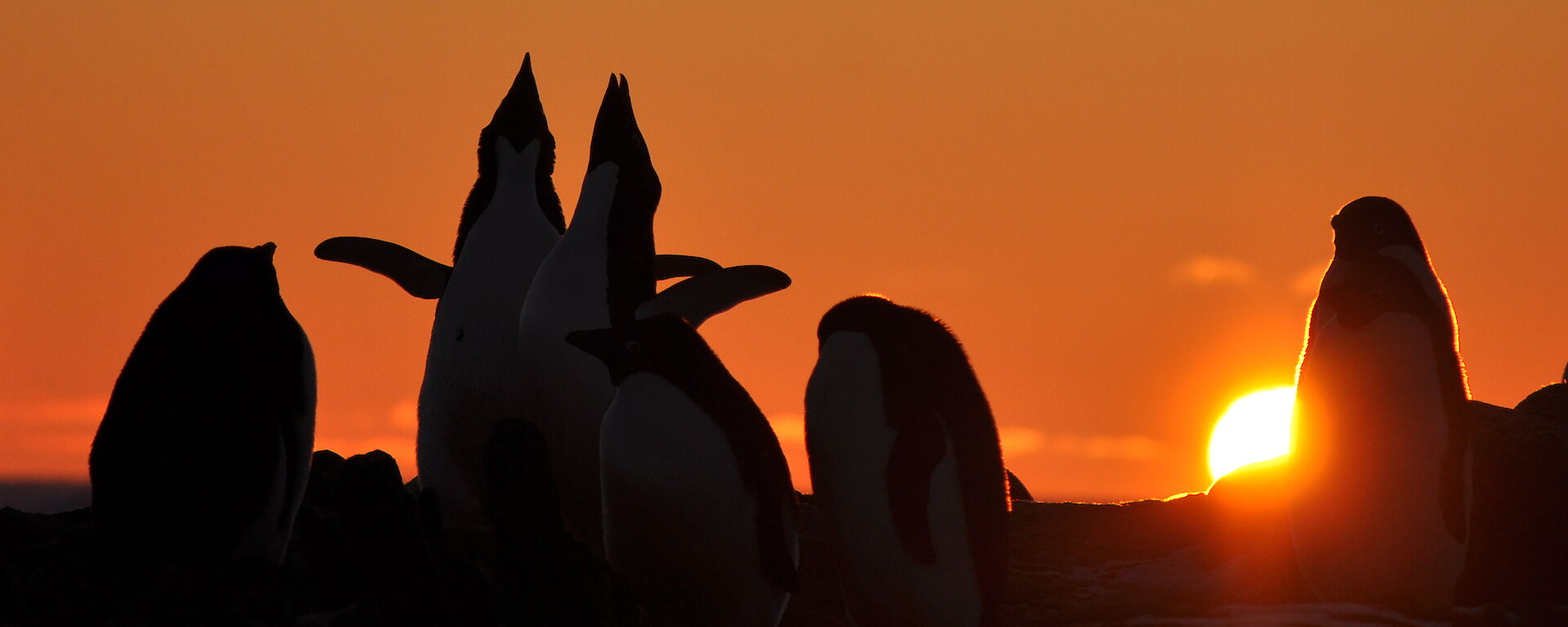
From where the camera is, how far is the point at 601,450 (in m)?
6.42

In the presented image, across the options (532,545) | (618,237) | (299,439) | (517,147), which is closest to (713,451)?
(532,545)

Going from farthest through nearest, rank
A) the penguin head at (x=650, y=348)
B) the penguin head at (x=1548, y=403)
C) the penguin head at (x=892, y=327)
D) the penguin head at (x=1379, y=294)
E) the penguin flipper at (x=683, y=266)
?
1. the penguin head at (x=1548, y=403)
2. the penguin flipper at (x=683, y=266)
3. the penguin head at (x=1379, y=294)
4. the penguin head at (x=892, y=327)
5. the penguin head at (x=650, y=348)

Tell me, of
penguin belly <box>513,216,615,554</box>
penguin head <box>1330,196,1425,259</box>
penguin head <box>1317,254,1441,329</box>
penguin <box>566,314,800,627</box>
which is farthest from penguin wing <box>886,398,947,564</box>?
penguin head <box>1330,196,1425,259</box>

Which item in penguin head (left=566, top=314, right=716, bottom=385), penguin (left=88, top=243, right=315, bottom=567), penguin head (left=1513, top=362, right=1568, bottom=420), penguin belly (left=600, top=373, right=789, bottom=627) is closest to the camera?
penguin belly (left=600, top=373, right=789, bottom=627)

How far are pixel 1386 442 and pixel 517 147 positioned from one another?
Result: 4.69 m

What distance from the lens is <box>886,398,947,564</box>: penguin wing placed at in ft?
20.9

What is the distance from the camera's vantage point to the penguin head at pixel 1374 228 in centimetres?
791

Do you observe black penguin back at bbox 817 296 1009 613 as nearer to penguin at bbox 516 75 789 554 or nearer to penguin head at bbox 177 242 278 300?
penguin at bbox 516 75 789 554

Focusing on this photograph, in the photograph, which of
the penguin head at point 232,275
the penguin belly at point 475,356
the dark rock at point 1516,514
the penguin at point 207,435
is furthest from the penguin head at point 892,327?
the dark rock at point 1516,514

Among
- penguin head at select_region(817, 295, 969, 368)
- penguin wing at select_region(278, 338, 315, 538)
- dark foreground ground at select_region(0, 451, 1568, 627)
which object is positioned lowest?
dark foreground ground at select_region(0, 451, 1568, 627)

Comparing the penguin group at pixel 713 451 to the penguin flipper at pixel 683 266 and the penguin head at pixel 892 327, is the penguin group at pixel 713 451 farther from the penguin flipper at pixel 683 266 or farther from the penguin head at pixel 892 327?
the penguin flipper at pixel 683 266

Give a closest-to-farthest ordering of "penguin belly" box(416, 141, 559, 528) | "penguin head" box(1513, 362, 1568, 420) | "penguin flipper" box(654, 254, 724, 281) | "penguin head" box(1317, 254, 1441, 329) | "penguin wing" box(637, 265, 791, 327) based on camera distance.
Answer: "penguin head" box(1317, 254, 1441, 329)
"penguin belly" box(416, 141, 559, 528)
"penguin wing" box(637, 265, 791, 327)
"penguin flipper" box(654, 254, 724, 281)
"penguin head" box(1513, 362, 1568, 420)

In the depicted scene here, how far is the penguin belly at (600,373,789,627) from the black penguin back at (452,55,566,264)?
8.44 feet

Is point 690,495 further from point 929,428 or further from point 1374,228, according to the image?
point 1374,228
